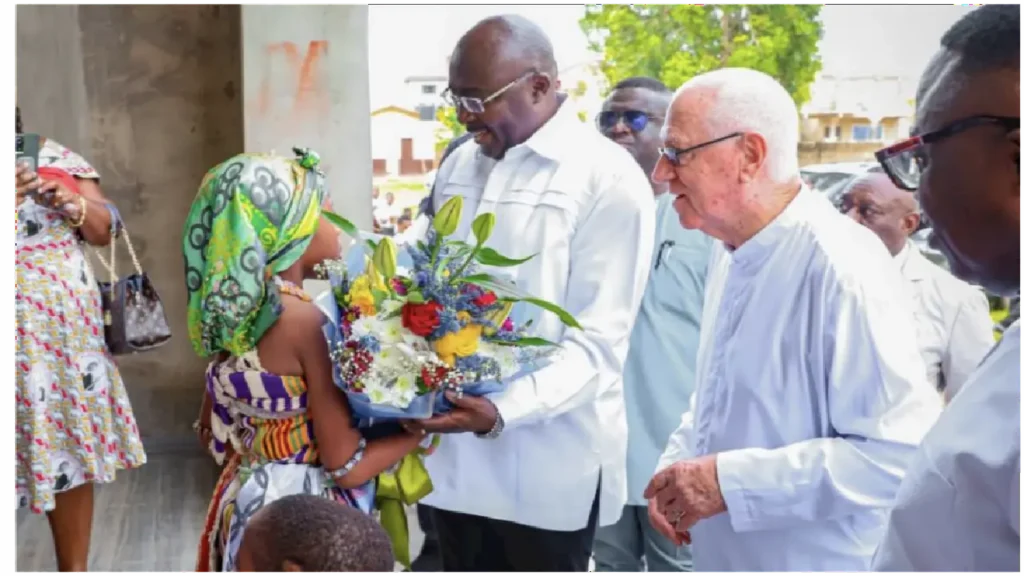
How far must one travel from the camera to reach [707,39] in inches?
203

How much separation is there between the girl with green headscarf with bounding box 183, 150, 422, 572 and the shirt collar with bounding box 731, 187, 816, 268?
2.70 feet

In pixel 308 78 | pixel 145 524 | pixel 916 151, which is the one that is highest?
pixel 916 151

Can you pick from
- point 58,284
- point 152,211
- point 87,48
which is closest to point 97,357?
point 58,284

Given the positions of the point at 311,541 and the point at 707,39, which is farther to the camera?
the point at 707,39

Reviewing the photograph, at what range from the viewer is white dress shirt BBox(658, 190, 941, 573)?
191 centimetres

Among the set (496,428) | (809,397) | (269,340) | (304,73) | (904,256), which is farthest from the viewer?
(304,73)

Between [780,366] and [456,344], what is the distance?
65 centimetres

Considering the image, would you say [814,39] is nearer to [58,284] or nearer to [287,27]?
[287,27]

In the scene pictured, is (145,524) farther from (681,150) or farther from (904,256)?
(681,150)

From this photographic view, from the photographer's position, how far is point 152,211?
20.0 feet

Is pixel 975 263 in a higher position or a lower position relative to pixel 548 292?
higher

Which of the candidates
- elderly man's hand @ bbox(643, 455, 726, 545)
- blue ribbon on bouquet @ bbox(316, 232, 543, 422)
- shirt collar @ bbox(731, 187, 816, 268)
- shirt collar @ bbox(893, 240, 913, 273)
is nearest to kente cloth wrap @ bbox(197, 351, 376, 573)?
blue ribbon on bouquet @ bbox(316, 232, 543, 422)

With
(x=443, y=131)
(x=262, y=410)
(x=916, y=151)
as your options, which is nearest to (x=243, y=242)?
(x=262, y=410)

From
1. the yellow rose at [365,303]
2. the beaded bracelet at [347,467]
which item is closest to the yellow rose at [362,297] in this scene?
the yellow rose at [365,303]
